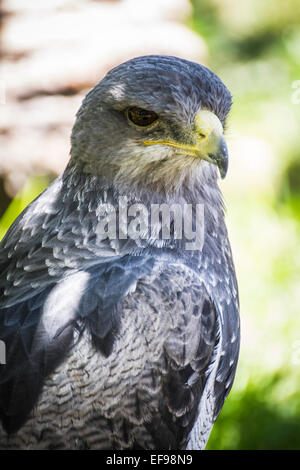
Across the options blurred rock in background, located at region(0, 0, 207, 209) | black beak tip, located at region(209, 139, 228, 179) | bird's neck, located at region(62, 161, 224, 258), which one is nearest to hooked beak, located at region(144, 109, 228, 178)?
black beak tip, located at region(209, 139, 228, 179)

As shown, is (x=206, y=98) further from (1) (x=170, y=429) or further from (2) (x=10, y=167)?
(2) (x=10, y=167)

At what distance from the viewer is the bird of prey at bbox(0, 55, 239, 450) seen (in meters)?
2.96

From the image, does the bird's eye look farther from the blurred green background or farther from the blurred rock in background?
the blurred rock in background

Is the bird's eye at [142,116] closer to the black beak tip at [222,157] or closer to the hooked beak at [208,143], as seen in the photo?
the hooked beak at [208,143]

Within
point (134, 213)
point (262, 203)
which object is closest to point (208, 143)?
point (134, 213)

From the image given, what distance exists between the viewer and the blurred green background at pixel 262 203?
16.1 ft

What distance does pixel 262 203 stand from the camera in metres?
6.96

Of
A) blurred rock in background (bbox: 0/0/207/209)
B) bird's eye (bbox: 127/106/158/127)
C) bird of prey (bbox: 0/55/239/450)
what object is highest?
blurred rock in background (bbox: 0/0/207/209)

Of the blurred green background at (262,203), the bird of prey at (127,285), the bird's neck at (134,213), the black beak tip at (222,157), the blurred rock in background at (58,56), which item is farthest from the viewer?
the blurred rock in background at (58,56)

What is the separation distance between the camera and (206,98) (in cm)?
321

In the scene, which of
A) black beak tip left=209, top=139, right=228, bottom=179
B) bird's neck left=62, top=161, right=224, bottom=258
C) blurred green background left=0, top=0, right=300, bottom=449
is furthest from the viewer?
Result: blurred green background left=0, top=0, right=300, bottom=449

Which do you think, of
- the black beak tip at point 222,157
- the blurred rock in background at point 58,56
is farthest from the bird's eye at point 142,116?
the blurred rock in background at point 58,56

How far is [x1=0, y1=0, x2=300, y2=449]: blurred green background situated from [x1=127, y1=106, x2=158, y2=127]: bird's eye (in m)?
0.74

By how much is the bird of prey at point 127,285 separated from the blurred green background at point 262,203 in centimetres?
69
